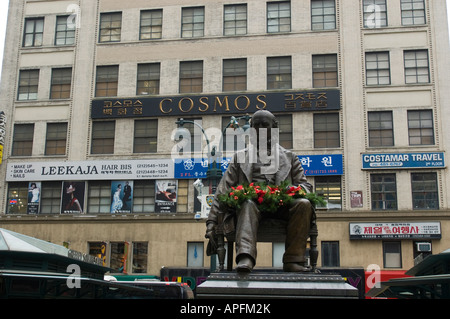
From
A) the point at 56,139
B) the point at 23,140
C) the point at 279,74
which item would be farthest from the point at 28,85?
the point at 279,74

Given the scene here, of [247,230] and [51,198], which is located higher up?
[51,198]

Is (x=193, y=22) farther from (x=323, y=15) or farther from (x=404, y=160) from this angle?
(x=404, y=160)

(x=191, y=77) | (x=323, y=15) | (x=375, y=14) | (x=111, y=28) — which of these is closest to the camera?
(x=375, y=14)

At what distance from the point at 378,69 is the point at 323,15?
16.0 feet

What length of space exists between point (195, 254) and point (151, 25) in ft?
49.9

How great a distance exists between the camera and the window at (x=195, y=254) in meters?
32.8

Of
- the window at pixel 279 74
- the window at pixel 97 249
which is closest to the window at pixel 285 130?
the window at pixel 279 74

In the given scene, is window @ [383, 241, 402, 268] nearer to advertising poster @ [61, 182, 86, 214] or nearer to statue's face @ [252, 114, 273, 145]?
advertising poster @ [61, 182, 86, 214]

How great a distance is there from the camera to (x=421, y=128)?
32.2m

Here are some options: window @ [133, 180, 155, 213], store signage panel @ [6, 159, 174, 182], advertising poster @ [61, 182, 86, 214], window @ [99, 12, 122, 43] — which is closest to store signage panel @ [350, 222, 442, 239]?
store signage panel @ [6, 159, 174, 182]

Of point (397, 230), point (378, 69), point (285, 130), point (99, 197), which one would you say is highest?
point (378, 69)

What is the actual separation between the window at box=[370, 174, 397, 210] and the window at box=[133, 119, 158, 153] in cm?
1332

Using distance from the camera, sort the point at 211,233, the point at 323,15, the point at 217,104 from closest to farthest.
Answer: the point at 211,233, the point at 217,104, the point at 323,15

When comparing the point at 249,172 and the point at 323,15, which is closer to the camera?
the point at 249,172
